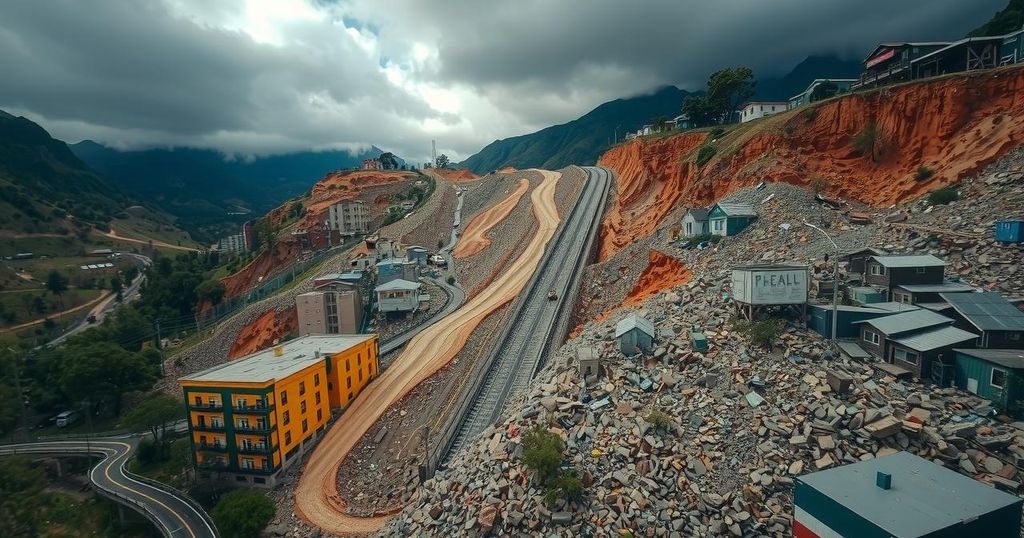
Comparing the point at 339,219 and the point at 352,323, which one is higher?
the point at 339,219

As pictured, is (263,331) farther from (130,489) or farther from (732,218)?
(732,218)

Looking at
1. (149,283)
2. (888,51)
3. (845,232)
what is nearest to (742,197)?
(845,232)

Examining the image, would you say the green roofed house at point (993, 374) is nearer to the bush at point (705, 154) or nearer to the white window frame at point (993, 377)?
the white window frame at point (993, 377)

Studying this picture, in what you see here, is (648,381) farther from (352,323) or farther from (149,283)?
(149,283)

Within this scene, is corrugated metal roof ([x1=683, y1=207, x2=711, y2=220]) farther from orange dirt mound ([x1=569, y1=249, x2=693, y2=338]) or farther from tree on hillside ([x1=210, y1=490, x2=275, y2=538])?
tree on hillside ([x1=210, y1=490, x2=275, y2=538])

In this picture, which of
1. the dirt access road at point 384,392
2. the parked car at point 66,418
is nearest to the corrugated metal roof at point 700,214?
the dirt access road at point 384,392

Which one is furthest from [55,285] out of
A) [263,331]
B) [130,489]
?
[130,489]
